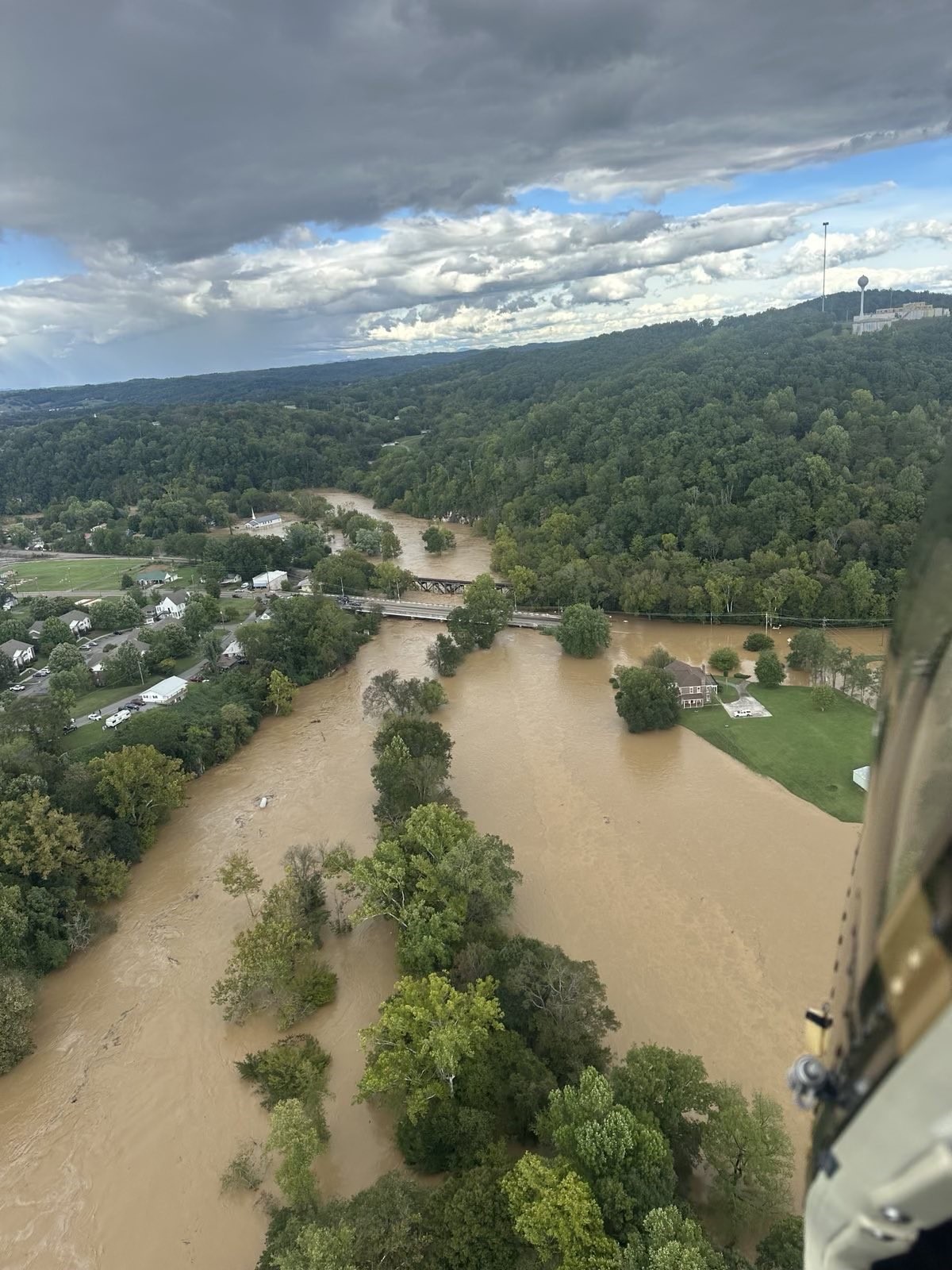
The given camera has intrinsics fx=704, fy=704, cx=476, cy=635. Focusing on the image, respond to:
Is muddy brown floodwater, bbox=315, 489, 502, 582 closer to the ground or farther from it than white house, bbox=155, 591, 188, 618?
closer to the ground

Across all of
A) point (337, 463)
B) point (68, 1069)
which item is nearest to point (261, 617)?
point (68, 1069)

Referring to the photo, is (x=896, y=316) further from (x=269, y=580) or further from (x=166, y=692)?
(x=166, y=692)

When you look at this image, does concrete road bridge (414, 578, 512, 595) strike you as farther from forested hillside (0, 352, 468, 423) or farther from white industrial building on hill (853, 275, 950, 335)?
forested hillside (0, 352, 468, 423)

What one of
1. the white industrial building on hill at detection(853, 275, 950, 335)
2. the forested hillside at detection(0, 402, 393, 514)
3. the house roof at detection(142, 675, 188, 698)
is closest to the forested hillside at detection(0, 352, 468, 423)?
the forested hillside at detection(0, 402, 393, 514)

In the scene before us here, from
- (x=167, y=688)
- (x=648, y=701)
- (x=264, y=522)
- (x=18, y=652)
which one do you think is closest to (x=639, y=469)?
(x=648, y=701)

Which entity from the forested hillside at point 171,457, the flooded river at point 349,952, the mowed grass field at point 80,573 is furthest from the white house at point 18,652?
the forested hillside at point 171,457

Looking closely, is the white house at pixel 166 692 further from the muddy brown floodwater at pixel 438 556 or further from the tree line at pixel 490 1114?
the muddy brown floodwater at pixel 438 556
